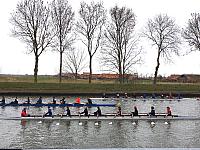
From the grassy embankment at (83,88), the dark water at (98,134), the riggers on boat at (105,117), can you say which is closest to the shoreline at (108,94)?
the grassy embankment at (83,88)

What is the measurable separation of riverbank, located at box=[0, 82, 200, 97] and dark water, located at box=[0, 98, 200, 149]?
30.2 m

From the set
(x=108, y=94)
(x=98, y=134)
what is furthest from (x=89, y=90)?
(x=98, y=134)

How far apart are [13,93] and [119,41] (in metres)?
27.3

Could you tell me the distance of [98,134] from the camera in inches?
1054

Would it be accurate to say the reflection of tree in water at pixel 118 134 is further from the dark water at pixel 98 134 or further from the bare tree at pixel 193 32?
the bare tree at pixel 193 32

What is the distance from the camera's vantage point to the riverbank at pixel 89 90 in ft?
208

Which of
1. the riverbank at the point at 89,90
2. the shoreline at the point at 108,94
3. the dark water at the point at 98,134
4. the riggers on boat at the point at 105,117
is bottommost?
the dark water at the point at 98,134

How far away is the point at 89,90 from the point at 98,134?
39542 mm

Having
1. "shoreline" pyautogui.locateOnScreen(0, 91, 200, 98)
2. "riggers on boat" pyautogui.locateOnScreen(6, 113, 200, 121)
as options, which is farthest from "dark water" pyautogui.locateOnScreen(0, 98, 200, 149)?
"shoreline" pyautogui.locateOnScreen(0, 91, 200, 98)

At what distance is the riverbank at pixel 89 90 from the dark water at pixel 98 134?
99.0 feet

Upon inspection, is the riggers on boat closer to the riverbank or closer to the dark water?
the dark water

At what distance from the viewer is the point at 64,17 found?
74.4 meters

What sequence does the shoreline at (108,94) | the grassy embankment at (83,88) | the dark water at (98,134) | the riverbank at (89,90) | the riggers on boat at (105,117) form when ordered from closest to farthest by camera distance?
the dark water at (98,134), the riggers on boat at (105,117), the shoreline at (108,94), the riverbank at (89,90), the grassy embankment at (83,88)

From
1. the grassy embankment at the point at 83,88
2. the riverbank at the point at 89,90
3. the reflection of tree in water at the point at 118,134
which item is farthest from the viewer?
the grassy embankment at the point at 83,88
